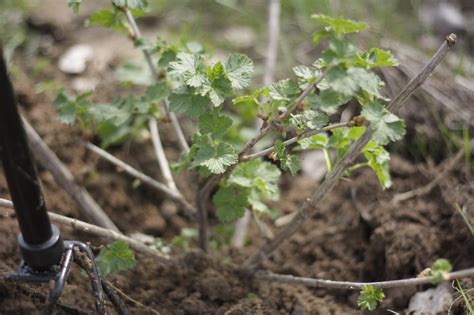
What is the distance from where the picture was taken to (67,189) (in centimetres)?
221

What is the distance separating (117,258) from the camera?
1.69m

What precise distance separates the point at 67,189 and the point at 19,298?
2.09ft

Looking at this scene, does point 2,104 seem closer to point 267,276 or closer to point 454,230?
point 267,276

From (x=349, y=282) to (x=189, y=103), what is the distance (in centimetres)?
69

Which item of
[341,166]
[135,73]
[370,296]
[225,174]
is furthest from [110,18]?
[370,296]

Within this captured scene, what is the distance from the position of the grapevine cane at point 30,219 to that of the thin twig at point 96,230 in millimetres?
178

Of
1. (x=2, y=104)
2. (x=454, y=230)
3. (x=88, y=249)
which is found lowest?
(x=454, y=230)

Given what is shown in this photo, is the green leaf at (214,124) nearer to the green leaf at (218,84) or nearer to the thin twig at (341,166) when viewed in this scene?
the green leaf at (218,84)

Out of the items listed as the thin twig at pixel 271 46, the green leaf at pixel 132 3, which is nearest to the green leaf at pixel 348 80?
the green leaf at pixel 132 3

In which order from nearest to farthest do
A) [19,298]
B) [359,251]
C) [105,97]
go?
[19,298] < [359,251] < [105,97]

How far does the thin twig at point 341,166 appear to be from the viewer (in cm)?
151

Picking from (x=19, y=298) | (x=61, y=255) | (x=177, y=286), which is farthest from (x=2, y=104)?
(x=177, y=286)

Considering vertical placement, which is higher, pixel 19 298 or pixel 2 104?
pixel 2 104

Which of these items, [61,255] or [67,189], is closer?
[61,255]
